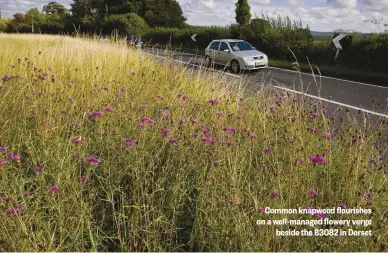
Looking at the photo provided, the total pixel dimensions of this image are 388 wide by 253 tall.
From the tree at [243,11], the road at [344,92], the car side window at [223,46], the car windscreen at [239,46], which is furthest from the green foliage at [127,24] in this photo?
the road at [344,92]

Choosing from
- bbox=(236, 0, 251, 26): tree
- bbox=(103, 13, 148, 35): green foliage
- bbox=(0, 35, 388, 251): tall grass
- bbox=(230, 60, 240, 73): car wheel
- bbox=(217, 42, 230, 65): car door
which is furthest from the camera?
bbox=(103, 13, 148, 35): green foliage

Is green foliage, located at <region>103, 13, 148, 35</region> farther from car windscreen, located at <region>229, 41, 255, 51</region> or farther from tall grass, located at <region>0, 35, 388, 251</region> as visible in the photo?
tall grass, located at <region>0, 35, 388, 251</region>

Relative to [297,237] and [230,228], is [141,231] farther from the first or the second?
[297,237]

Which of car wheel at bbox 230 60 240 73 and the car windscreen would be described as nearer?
car wheel at bbox 230 60 240 73

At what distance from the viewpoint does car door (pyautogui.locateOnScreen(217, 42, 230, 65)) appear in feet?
45.9

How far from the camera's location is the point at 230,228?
215 cm

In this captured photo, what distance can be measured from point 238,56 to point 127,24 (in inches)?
1183

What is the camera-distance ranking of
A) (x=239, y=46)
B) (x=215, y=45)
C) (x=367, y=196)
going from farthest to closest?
(x=215, y=45), (x=239, y=46), (x=367, y=196)

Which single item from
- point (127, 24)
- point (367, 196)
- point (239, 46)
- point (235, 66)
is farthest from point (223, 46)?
point (127, 24)

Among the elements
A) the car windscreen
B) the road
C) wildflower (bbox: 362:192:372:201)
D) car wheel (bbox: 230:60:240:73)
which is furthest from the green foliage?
wildflower (bbox: 362:192:372:201)

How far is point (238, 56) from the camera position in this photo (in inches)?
523

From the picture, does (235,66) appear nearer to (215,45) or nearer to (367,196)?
(215,45)

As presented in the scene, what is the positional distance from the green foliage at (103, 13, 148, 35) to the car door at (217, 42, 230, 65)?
87.3 ft

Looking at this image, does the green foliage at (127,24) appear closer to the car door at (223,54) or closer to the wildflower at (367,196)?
the car door at (223,54)
